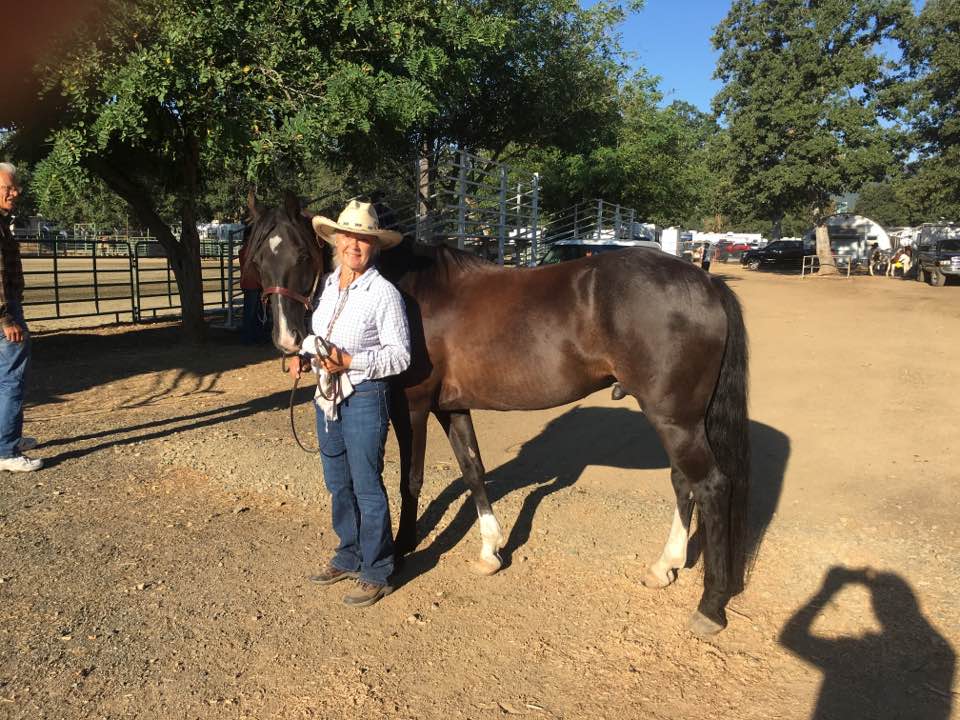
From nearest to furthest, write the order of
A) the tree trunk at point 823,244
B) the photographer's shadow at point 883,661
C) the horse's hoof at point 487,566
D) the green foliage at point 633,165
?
the photographer's shadow at point 883,661 < the horse's hoof at point 487,566 < the green foliage at point 633,165 < the tree trunk at point 823,244

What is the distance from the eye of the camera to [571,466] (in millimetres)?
5285

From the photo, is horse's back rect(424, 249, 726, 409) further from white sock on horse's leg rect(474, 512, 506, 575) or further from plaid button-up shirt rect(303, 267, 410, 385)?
white sock on horse's leg rect(474, 512, 506, 575)

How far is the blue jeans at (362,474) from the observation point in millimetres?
3092

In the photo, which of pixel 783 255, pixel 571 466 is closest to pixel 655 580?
pixel 571 466

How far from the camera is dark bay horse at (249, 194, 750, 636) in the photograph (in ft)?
10.4

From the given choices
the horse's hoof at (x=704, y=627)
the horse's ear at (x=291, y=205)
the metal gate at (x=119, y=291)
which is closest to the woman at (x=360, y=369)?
the horse's ear at (x=291, y=205)

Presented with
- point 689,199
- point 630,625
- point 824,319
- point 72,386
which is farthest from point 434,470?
point 689,199

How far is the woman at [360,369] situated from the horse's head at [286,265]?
87 millimetres

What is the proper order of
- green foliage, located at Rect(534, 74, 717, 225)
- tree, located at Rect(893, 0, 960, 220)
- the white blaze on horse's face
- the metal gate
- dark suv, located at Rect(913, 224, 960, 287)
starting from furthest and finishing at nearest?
tree, located at Rect(893, 0, 960, 220)
dark suv, located at Rect(913, 224, 960, 287)
green foliage, located at Rect(534, 74, 717, 225)
the metal gate
the white blaze on horse's face

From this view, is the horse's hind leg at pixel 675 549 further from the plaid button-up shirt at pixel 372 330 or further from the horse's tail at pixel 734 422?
the plaid button-up shirt at pixel 372 330

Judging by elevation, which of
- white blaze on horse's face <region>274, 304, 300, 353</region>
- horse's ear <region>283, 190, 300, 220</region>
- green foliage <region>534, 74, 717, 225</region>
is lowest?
white blaze on horse's face <region>274, 304, 300, 353</region>

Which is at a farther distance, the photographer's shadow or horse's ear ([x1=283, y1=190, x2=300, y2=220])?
horse's ear ([x1=283, y1=190, x2=300, y2=220])

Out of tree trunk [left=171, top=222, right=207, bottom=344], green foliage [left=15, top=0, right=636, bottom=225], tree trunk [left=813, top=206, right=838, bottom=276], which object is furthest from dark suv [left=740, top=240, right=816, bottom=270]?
tree trunk [left=171, top=222, right=207, bottom=344]

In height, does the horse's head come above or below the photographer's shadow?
above
